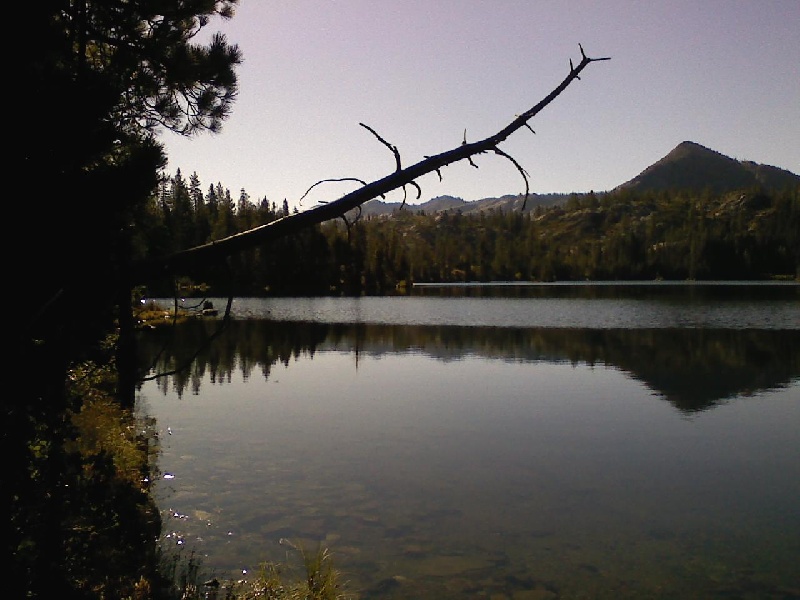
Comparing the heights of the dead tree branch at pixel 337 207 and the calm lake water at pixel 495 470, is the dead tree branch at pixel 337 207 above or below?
above

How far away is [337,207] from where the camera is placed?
4.50 meters

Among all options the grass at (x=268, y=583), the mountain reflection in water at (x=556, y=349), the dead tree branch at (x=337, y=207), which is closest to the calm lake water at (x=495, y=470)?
the mountain reflection in water at (x=556, y=349)

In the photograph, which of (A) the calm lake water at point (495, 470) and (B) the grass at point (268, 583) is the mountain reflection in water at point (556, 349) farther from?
(B) the grass at point (268, 583)

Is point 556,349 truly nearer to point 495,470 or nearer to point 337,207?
point 495,470

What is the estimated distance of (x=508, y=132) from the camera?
4.72m

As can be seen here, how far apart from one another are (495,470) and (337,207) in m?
17.3

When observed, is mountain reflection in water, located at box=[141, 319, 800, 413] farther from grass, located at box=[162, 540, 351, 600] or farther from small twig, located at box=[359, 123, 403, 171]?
small twig, located at box=[359, 123, 403, 171]

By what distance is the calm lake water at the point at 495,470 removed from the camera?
1345 cm

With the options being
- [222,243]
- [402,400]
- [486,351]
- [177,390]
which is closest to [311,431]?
[402,400]

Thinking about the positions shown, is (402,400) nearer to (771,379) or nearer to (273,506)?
(273,506)

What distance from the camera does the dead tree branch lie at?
4410mm

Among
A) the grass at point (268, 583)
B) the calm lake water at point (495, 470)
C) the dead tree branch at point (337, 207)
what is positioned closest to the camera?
the dead tree branch at point (337, 207)

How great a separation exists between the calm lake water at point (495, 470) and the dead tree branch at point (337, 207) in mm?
9606

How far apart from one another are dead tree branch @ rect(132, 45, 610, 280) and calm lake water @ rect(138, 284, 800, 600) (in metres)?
9.61
